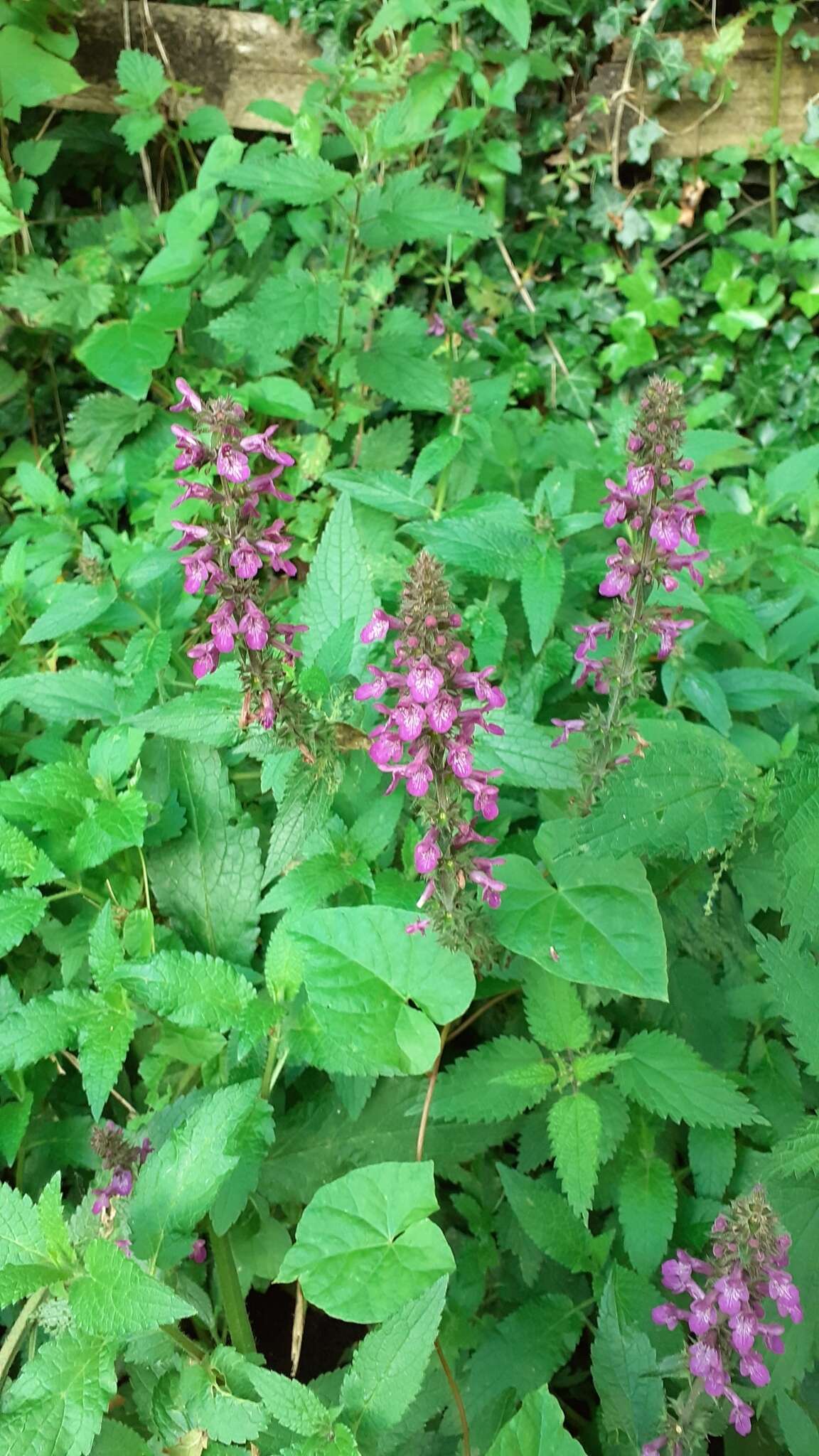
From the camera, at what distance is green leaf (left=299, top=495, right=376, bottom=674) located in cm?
201

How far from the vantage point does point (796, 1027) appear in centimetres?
170

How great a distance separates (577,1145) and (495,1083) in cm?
22

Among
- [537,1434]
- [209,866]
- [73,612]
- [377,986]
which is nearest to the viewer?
[537,1434]

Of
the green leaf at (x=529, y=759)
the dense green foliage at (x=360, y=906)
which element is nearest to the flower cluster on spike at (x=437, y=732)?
the green leaf at (x=529, y=759)

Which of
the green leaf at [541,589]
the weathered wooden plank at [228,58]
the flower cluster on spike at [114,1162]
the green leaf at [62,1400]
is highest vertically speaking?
the weathered wooden plank at [228,58]

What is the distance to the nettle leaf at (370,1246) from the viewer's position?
144 centimetres

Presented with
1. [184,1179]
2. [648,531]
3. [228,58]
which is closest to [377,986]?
[184,1179]

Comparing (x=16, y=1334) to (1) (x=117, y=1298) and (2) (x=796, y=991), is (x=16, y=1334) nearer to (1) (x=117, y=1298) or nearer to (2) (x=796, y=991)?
(1) (x=117, y=1298)

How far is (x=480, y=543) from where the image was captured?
7.68ft

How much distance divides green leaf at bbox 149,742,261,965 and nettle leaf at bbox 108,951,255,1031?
30 cm

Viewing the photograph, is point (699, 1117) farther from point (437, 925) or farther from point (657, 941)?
point (437, 925)

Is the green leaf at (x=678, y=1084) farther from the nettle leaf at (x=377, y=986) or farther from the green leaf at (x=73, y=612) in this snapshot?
the green leaf at (x=73, y=612)

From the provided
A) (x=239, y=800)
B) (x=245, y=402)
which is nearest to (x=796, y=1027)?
(x=239, y=800)

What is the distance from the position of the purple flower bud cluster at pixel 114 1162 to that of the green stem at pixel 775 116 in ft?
15.0
